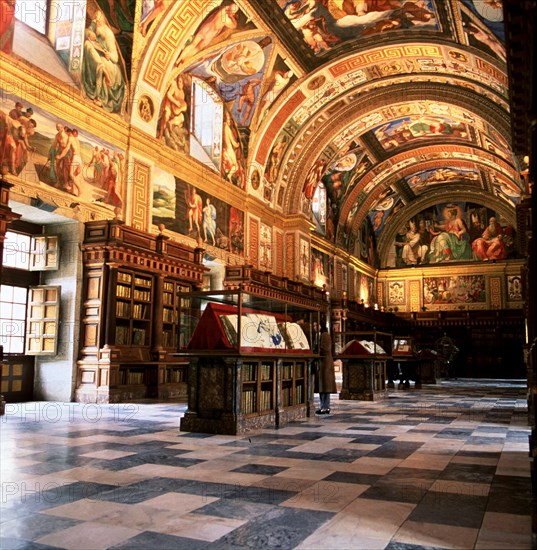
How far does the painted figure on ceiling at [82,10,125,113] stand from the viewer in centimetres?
1255

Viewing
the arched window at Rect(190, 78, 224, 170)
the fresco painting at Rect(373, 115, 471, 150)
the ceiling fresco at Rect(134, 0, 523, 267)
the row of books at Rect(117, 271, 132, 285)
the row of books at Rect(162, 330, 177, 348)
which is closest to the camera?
the row of books at Rect(117, 271, 132, 285)

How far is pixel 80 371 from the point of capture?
39.7 feet

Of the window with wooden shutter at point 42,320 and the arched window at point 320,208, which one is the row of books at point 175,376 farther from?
the arched window at point 320,208

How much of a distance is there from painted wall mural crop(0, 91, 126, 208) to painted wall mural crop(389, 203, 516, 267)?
2475 cm

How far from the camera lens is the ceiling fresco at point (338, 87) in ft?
49.8

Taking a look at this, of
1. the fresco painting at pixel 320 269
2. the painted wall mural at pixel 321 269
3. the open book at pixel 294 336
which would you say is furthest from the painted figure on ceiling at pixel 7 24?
the painted wall mural at pixel 321 269

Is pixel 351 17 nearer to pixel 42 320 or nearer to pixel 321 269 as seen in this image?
pixel 321 269

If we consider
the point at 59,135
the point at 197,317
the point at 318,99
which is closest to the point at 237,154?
the point at 318,99

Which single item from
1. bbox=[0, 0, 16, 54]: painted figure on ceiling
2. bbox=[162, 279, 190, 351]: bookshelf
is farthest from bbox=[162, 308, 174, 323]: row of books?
bbox=[0, 0, 16, 54]: painted figure on ceiling

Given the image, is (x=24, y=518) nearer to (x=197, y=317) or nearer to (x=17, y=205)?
(x=197, y=317)

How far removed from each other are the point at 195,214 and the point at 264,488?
12.8m

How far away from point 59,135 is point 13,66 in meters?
1.59

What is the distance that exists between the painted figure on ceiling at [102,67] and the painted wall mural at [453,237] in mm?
24849

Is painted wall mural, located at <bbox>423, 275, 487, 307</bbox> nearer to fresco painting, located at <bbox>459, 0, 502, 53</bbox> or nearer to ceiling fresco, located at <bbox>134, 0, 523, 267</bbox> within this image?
ceiling fresco, located at <bbox>134, 0, 523, 267</bbox>
